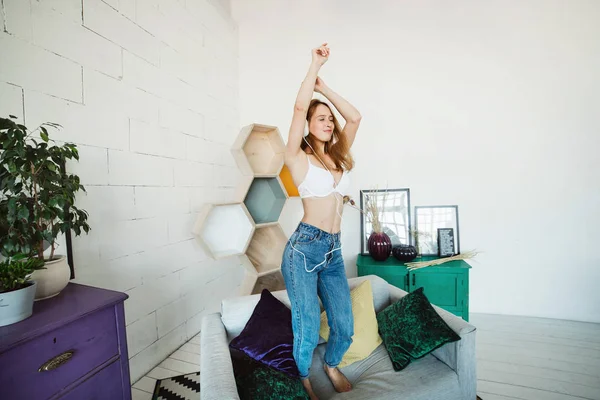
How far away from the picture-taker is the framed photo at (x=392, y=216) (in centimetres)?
292

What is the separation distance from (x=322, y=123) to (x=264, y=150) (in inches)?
46.0

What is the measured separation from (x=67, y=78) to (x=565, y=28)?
364 cm

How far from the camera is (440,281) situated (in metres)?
2.52

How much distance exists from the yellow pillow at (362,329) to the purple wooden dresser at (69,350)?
3.35ft

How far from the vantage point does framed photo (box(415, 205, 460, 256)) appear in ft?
9.30

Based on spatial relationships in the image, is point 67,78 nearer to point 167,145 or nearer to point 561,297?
point 167,145

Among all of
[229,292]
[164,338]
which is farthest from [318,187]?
[229,292]

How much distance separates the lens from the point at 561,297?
264 cm

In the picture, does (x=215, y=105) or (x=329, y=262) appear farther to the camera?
(x=215, y=105)

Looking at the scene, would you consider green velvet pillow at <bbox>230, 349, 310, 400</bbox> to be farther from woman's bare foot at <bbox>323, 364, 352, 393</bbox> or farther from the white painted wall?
the white painted wall

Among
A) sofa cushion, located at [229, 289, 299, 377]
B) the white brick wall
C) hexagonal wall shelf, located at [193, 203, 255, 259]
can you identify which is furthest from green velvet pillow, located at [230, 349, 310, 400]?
hexagonal wall shelf, located at [193, 203, 255, 259]

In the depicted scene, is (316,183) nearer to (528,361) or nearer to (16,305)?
(16,305)

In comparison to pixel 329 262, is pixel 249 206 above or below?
above

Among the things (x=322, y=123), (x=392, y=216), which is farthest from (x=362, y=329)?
(x=392, y=216)
